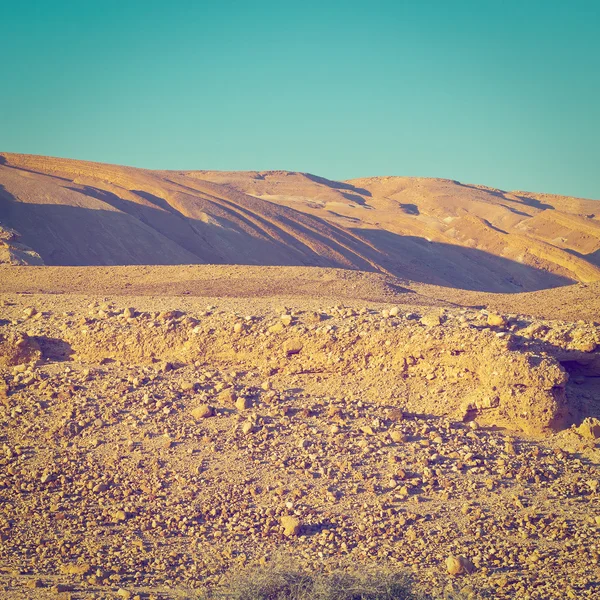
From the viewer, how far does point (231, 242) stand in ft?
93.0

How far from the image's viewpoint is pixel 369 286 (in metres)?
14.7

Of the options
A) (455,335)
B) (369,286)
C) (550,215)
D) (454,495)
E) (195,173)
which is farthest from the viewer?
(195,173)

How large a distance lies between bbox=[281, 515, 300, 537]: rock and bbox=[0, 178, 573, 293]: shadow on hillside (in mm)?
17441

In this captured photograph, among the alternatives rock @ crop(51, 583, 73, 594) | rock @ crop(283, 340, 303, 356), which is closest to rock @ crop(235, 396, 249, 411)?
rock @ crop(283, 340, 303, 356)

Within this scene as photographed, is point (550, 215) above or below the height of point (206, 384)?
above

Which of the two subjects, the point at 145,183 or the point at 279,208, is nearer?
the point at 145,183

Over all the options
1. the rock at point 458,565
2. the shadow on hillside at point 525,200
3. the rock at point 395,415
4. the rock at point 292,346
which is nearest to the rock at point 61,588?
the rock at point 458,565

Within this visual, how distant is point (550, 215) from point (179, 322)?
43.4m

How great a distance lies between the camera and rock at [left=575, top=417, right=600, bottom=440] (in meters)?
6.95

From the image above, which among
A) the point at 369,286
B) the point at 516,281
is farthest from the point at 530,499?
the point at 516,281

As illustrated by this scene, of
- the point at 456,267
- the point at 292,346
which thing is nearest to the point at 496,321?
the point at 292,346

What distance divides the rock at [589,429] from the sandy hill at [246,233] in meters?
13.6

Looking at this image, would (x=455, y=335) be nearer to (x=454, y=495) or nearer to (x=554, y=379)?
(x=554, y=379)

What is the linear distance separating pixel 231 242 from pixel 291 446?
22377mm
